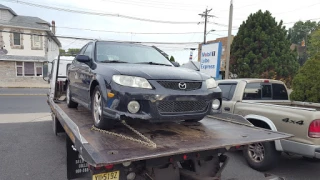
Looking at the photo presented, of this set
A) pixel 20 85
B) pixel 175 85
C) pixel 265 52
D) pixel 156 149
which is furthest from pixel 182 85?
pixel 20 85

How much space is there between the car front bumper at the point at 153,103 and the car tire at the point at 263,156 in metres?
1.76

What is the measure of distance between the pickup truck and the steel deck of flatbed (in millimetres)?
→ 340

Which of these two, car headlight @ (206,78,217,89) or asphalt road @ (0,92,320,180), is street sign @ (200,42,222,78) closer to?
asphalt road @ (0,92,320,180)

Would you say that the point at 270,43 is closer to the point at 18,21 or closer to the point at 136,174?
the point at 136,174

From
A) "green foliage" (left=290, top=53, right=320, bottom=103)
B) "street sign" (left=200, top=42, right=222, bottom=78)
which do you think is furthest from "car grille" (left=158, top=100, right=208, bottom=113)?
"street sign" (left=200, top=42, right=222, bottom=78)

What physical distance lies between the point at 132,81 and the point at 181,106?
2.33ft

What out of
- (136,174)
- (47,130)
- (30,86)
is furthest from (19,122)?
(30,86)

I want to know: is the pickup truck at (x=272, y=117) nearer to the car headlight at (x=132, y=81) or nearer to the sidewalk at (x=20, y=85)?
the car headlight at (x=132, y=81)

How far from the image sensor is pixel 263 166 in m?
4.45

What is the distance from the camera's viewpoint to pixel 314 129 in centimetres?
382

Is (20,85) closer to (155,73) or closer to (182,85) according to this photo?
(155,73)

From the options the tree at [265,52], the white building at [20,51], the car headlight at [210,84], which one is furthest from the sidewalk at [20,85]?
the car headlight at [210,84]

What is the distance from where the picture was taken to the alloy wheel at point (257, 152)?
4.50m

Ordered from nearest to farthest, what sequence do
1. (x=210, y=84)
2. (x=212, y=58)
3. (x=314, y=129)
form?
1. (x=210, y=84)
2. (x=314, y=129)
3. (x=212, y=58)
